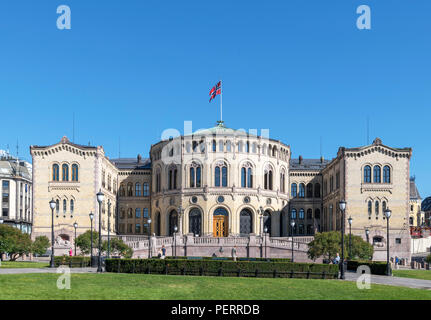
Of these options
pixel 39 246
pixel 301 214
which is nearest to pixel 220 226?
pixel 301 214

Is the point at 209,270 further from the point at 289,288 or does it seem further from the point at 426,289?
the point at 426,289

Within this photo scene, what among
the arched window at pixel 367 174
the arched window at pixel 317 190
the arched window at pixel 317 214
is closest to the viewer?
the arched window at pixel 367 174

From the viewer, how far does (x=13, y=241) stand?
54.4 m

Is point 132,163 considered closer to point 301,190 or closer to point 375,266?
point 301,190

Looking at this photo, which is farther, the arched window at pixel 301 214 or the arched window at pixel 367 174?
the arched window at pixel 301 214

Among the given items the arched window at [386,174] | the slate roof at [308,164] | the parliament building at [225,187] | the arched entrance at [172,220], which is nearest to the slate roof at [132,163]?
the parliament building at [225,187]

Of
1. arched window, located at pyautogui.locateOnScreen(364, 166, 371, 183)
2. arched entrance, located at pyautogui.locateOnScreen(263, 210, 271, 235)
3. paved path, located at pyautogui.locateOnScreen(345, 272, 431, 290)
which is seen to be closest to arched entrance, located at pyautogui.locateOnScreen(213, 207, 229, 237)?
arched entrance, located at pyautogui.locateOnScreen(263, 210, 271, 235)

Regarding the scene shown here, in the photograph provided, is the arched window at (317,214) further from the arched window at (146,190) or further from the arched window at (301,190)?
the arched window at (146,190)

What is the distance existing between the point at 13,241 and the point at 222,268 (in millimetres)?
24416

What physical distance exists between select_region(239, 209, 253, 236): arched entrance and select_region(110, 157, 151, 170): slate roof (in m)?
19.3

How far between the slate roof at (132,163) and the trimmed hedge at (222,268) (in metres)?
56.1

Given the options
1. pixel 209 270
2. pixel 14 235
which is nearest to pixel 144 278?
pixel 209 270

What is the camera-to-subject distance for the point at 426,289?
3177 cm

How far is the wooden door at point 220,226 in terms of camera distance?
265 ft
